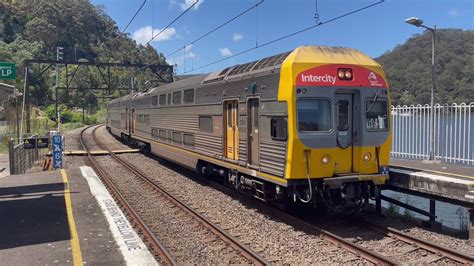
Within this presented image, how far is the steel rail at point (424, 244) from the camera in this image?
645 centimetres

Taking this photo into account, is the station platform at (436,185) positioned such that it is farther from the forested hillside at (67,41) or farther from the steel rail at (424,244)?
the forested hillside at (67,41)

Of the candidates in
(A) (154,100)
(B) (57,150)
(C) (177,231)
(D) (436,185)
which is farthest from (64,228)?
(A) (154,100)

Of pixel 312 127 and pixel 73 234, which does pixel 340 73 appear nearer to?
pixel 312 127

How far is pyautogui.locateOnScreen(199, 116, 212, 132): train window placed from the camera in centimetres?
1222

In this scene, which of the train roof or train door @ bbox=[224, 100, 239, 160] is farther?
train door @ bbox=[224, 100, 239, 160]

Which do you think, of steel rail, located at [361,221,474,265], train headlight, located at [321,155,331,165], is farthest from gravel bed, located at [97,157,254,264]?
steel rail, located at [361,221,474,265]

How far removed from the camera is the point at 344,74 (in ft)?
28.5

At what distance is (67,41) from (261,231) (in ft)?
315

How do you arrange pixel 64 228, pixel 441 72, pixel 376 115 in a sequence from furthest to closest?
1. pixel 441 72
2. pixel 376 115
3. pixel 64 228

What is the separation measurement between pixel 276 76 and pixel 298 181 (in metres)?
2.09

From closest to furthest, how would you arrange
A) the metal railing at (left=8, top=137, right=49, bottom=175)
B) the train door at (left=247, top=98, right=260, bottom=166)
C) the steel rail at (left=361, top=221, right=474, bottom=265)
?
the steel rail at (left=361, top=221, right=474, bottom=265)
the train door at (left=247, top=98, right=260, bottom=166)
the metal railing at (left=8, top=137, right=49, bottom=175)

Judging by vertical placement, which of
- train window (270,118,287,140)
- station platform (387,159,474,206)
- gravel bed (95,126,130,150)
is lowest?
gravel bed (95,126,130,150)

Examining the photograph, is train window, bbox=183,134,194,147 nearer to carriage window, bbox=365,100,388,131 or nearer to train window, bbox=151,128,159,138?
train window, bbox=151,128,159,138

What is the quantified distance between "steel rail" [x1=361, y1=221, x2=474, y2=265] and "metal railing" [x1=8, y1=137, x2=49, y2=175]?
1274cm
